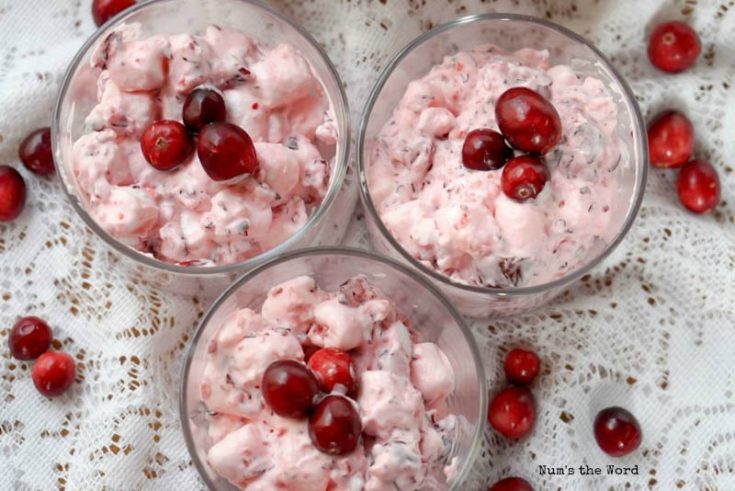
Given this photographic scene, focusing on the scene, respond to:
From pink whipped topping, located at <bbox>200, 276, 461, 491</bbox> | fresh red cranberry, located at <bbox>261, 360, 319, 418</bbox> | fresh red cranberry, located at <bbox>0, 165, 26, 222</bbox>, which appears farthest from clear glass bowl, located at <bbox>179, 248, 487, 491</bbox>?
fresh red cranberry, located at <bbox>0, 165, 26, 222</bbox>

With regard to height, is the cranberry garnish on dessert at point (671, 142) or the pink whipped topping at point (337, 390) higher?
the cranberry garnish on dessert at point (671, 142)

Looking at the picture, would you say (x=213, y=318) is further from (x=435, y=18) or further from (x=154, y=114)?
(x=435, y=18)

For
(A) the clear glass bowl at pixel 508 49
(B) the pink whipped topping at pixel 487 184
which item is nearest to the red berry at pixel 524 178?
(B) the pink whipped topping at pixel 487 184

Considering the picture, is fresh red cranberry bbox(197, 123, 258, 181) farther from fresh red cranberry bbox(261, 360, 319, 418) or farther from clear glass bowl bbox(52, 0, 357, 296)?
fresh red cranberry bbox(261, 360, 319, 418)

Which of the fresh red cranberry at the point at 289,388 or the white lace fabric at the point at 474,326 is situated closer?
the fresh red cranberry at the point at 289,388

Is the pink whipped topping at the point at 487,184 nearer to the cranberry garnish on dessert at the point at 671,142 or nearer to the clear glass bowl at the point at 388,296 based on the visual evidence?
the clear glass bowl at the point at 388,296
